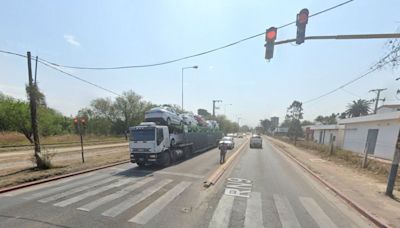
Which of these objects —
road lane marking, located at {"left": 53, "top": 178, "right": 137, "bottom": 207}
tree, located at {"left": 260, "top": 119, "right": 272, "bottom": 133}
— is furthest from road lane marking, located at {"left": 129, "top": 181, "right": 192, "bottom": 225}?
tree, located at {"left": 260, "top": 119, "right": 272, "bottom": 133}

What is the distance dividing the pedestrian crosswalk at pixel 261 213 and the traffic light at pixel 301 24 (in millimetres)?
5459

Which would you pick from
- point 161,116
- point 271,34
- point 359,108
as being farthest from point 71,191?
point 359,108

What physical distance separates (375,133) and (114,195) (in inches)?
1313

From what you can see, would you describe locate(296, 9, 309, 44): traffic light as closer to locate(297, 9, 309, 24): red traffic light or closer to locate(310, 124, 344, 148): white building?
locate(297, 9, 309, 24): red traffic light

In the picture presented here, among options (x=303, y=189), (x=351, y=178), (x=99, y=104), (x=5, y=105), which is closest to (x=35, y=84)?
(x=303, y=189)

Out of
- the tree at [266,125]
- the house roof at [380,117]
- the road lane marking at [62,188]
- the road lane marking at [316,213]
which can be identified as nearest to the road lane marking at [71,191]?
the road lane marking at [62,188]

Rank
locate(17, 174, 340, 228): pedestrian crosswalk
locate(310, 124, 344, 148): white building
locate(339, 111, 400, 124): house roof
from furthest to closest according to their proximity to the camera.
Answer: locate(310, 124, 344, 148): white building, locate(339, 111, 400, 124): house roof, locate(17, 174, 340, 228): pedestrian crosswalk

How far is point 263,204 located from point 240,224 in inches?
93.0

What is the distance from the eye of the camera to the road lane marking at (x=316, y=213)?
7.40 metres

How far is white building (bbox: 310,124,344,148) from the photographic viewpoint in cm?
4929

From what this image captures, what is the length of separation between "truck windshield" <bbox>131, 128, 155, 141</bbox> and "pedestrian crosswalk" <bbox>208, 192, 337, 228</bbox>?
27.0ft

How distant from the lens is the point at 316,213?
8344mm

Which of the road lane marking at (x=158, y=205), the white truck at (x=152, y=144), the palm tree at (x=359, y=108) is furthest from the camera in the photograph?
the palm tree at (x=359, y=108)

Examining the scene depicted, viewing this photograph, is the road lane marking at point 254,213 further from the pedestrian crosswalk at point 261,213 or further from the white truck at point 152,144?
the white truck at point 152,144
